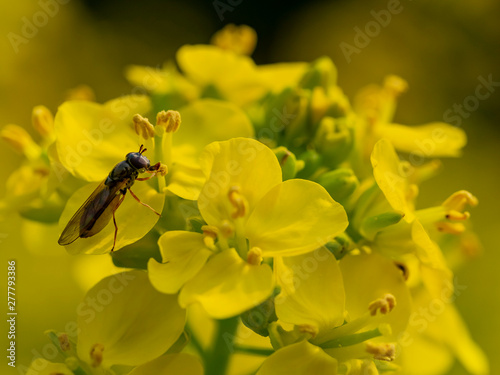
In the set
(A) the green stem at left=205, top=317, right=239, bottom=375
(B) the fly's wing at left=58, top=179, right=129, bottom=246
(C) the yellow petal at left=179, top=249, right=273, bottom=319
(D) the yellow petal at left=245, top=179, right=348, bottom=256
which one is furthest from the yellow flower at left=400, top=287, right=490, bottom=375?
(B) the fly's wing at left=58, top=179, right=129, bottom=246

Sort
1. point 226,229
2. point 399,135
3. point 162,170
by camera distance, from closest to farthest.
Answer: point 226,229
point 162,170
point 399,135

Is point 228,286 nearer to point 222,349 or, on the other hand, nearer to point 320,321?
point 320,321

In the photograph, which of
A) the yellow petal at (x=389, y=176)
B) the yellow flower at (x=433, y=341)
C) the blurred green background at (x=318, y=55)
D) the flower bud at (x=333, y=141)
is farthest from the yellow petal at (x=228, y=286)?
the blurred green background at (x=318, y=55)

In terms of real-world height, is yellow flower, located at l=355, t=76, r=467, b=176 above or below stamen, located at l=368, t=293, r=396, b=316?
above

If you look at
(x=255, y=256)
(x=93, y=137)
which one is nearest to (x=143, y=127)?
(x=93, y=137)

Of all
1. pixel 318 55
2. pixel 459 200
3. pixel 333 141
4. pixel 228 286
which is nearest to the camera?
pixel 228 286

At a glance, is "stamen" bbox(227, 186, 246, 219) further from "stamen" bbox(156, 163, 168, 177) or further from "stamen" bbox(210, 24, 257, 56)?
"stamen" bbox(210, 24, 257, 56)
